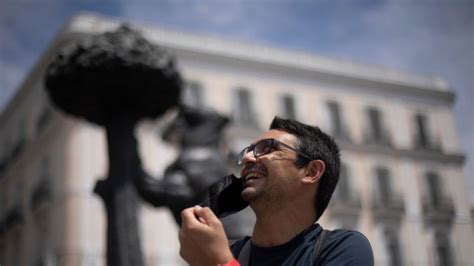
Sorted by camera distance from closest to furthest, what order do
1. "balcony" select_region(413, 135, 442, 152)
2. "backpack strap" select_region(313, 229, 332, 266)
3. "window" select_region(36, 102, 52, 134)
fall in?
1. "backpack strap" select_region(313, 229, 332, 266)
2. "window" select_region(36, 102, 52, 134)
3. "balcony" select_region(413, 135, 442, 152)

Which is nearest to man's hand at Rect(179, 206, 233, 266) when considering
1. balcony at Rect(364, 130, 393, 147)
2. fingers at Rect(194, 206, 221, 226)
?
fingers at Rect(194, 206, 221, 226)

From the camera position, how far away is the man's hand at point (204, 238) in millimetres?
1525

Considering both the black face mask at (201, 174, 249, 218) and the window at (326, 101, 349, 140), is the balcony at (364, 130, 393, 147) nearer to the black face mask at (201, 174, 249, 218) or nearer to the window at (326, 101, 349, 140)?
the window at (326, 101, 349, 140)

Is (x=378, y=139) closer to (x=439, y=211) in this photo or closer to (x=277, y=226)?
(x=439, y=211)

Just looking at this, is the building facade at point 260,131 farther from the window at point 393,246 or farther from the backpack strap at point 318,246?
the backpack strap at point 318,246

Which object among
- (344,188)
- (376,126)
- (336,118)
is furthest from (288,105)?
(376,126)

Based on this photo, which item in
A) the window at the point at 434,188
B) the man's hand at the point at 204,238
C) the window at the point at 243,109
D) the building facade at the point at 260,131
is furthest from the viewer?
the window at the point at 434,188

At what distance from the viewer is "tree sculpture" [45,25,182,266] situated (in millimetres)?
4984

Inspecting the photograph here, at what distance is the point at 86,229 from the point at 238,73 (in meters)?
8.17

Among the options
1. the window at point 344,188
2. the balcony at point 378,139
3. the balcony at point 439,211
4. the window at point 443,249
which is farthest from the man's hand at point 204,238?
the window at point 443,249

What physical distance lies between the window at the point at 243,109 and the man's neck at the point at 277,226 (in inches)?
981

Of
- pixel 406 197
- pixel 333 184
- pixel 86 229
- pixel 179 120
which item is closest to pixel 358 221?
pixel 406 197

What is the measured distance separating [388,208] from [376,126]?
3.60m

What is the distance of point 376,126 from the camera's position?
29859 mm
